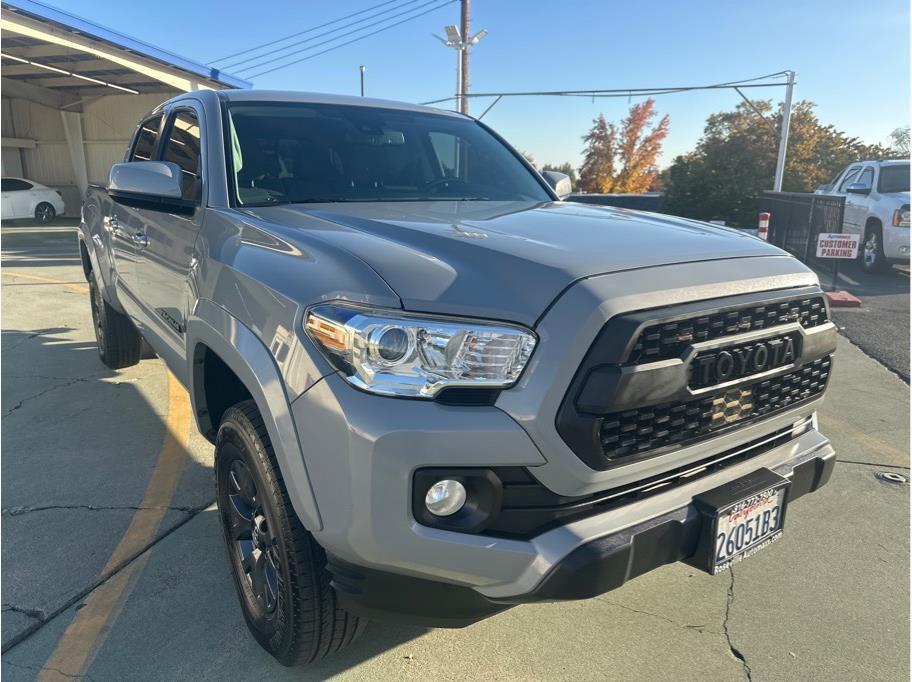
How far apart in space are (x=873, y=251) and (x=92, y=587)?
41.4 feet

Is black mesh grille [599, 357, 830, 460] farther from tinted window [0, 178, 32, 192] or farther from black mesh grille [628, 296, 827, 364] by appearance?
tinted window [0, 178, 32, 192]

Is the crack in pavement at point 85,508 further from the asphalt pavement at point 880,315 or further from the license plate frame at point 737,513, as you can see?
the asphalt pavement at point 880,315

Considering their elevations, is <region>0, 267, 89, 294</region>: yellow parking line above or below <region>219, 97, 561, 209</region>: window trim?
below

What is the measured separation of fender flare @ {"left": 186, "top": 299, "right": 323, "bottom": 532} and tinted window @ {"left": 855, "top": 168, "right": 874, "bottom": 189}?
1282cm

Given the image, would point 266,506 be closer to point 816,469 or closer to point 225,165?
point 225,165

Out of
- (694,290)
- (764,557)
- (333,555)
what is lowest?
(764,557)

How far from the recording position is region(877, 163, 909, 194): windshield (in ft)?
38.2

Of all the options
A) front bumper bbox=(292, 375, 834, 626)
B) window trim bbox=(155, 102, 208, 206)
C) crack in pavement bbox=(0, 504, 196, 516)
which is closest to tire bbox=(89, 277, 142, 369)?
window trim bbox=(155, 102, 208, 206)

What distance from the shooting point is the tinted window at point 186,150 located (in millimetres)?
3004

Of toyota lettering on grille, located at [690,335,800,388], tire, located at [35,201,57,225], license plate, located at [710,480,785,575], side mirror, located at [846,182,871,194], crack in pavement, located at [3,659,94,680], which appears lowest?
crack in pavement, located at [3,659,94,680]

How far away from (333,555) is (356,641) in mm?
742

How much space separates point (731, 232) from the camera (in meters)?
2.55

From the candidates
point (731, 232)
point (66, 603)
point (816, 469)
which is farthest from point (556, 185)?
point (66, 603)

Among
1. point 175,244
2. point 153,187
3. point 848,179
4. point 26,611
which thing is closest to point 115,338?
point 175,244
